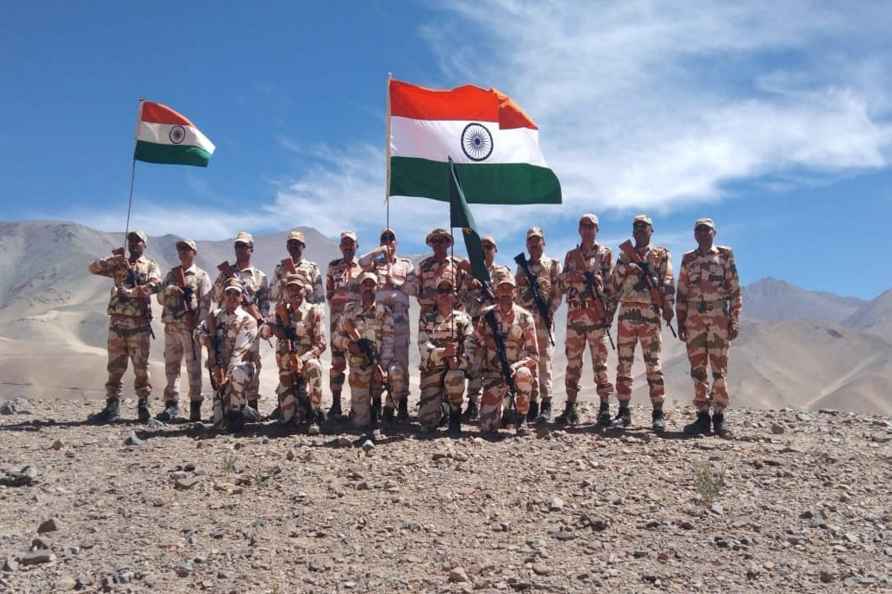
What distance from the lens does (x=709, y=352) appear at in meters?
9.97

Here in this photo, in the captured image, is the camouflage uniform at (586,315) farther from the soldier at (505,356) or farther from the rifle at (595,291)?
the soldier at (505,356)

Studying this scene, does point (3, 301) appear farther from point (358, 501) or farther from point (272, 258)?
point (358, 501)

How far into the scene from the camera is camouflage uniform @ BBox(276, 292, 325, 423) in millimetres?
9922

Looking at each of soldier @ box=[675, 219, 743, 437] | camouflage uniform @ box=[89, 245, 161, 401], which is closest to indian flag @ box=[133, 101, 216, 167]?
camouflage uniform @ box=[89, 245, 161, 401]

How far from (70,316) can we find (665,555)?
3373 inches

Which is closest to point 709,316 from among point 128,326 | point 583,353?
point 583,353

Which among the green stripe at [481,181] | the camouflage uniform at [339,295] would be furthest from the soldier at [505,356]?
the camouflage uniform at [339,295]

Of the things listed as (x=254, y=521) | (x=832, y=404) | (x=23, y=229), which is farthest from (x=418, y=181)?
(x=23, y=229)

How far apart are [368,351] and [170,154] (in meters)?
5.36

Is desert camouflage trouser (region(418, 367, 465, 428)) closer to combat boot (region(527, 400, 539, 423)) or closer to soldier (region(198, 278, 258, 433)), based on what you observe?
combat boot (region(527, 400, 539, 423))

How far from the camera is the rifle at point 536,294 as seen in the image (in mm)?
10703

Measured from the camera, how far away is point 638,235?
1029 cm

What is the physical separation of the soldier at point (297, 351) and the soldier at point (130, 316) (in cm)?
231

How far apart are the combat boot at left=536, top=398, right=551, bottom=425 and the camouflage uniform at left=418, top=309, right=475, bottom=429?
1.65m
